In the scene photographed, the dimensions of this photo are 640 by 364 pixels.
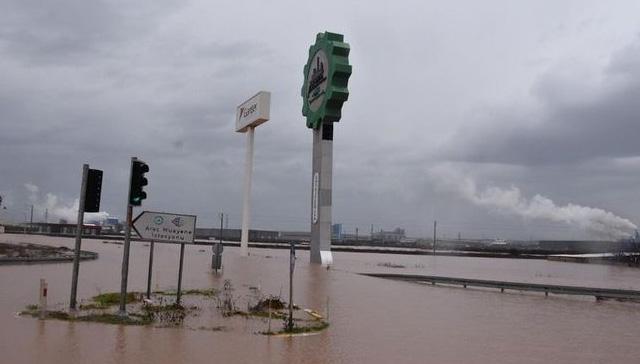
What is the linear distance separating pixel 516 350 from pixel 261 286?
1310cm

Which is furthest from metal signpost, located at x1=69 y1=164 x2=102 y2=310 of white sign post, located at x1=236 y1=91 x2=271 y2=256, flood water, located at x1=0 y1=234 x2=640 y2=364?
white sign post, located at x1=236 y1=91 x2=271 y2=256

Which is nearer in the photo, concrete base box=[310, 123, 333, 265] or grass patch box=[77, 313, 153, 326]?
grass patch box=[77, 313, 153, 326]

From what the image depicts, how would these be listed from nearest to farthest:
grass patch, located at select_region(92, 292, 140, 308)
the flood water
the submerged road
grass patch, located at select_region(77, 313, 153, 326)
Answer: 1. the flood water
2. grass patch, located at select_region(77, 313, 153, 326)
3. grass patch, located at select_region(92, 292, 140, 308)
4. the submerged road

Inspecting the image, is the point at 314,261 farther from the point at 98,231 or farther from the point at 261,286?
the point at 98,231

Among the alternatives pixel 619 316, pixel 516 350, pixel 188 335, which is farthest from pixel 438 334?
pixel 619 316

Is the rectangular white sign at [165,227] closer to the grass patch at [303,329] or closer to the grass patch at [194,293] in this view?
the grass patch at [303,329]

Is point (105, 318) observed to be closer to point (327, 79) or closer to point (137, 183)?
point (137, 183)

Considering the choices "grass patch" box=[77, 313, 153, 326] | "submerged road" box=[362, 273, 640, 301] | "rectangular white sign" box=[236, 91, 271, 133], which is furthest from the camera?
"rectangular white sign" box=[236, 91, 271, 133]

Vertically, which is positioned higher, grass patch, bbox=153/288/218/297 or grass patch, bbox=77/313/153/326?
grass patch, bbox=153/288/218/297

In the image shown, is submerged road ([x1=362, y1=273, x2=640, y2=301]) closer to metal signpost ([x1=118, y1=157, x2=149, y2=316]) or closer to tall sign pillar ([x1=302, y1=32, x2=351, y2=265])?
tall sign pillar ([x1=302, y1=32, x2=351, y2=265])

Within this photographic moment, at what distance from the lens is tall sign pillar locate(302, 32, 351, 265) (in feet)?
129

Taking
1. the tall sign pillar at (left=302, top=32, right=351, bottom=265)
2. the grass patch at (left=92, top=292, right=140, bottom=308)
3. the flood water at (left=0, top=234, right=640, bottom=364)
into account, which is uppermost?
the tall sign pillar at (left=302, top=32, right=351, bottom=265)

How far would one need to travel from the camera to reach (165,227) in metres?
15.5

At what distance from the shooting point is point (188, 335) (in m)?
12.3
